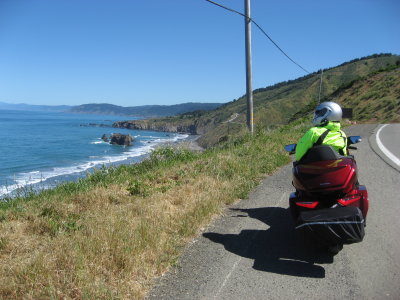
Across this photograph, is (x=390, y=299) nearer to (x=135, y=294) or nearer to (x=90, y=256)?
(x=135, y=294)

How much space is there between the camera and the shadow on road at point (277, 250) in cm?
363

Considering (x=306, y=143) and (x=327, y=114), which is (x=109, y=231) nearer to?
(x=306, y=143)

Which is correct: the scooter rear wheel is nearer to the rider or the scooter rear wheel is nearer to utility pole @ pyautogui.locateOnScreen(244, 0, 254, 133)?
the rider

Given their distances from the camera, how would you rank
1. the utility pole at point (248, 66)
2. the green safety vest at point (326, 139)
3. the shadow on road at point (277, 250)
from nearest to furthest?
the shadow on road at point (277, 250), the green safety vest at point (326, 139), the utility pole at point (248, 66)

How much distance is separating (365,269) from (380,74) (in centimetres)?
7236

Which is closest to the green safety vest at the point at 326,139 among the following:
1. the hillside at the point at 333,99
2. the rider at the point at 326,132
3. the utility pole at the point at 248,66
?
the rider at the point at 326,132

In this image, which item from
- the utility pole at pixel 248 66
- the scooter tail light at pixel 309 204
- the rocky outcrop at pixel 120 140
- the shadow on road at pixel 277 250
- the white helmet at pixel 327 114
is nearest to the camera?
the shadow on road at pixel 277 250

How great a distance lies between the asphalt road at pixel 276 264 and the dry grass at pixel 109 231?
29cm

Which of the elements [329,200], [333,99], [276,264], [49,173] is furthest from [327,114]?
[333,99]

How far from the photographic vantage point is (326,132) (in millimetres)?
4074

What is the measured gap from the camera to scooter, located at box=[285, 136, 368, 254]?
332 cm

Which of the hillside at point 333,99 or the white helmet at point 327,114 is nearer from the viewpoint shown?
the white helmet at point 327,114

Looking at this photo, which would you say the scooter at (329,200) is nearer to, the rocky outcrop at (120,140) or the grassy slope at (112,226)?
the grassy slope at (112,226)

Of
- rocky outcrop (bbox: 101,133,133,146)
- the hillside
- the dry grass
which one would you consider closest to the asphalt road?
the dry grass
